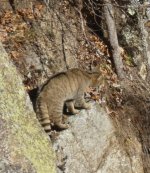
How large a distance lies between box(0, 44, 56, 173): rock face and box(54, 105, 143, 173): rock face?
1.94 m

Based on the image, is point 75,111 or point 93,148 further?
point 93,148

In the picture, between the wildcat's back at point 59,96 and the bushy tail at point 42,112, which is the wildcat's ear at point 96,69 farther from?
the bushy tail at point 42,112

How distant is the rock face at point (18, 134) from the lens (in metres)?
6.48

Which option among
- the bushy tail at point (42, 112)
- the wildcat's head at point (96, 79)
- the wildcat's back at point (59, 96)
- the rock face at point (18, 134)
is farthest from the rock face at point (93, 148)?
the rock face at point (18, 134)

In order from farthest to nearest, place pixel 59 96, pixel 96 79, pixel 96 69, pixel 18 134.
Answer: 1. pixel 96 69
2. pixel 96 79
3. pixel 59 96
4. pixel 18 134

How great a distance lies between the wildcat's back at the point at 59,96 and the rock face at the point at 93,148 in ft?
0.87

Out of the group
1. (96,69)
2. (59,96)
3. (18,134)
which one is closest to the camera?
(18,134)

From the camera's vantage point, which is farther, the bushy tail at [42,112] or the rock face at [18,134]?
the bushy tail at [42,112]

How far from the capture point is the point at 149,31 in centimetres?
1262

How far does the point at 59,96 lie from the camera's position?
358 inches

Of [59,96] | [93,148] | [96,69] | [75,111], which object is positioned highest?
[96,69]

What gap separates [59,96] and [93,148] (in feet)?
4.68

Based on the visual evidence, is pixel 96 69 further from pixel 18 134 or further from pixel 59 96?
pixel 18 134

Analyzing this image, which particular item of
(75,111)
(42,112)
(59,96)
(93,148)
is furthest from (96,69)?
(42,112)
